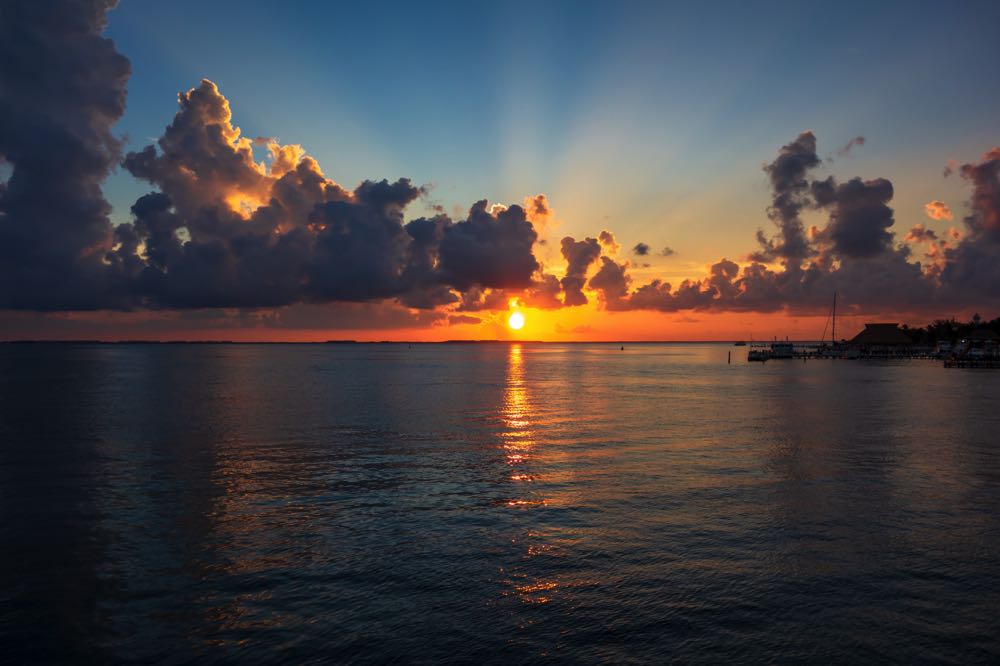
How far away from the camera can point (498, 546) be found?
20172mm

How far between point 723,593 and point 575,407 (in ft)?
157

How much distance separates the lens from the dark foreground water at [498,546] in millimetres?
14141

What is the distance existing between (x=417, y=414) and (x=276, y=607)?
134 ft

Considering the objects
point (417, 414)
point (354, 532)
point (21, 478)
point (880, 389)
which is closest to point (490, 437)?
point (417, 414)

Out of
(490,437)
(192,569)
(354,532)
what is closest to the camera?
(192,569)

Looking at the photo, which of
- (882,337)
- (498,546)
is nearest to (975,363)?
(882,337)

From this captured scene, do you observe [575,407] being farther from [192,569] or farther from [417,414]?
[192,569]

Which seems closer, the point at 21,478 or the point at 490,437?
the point at 21,478

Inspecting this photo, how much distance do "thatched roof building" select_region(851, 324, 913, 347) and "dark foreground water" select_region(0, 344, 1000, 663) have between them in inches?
6350

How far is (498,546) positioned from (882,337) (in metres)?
202

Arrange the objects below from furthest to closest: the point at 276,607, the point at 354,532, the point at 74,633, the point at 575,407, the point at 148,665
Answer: the point at 575,407 < the point at 354,532 < the point at 276,607 < the point at 74,633 < the point at 148,665

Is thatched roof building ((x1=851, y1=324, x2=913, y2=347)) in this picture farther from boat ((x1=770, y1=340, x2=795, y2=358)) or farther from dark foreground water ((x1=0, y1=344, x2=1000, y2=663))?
dark foreground water ((x1=0, y1=344, x2=1000, y2=663))

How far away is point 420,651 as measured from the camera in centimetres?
1351

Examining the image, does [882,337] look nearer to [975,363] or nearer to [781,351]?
[781,351]
